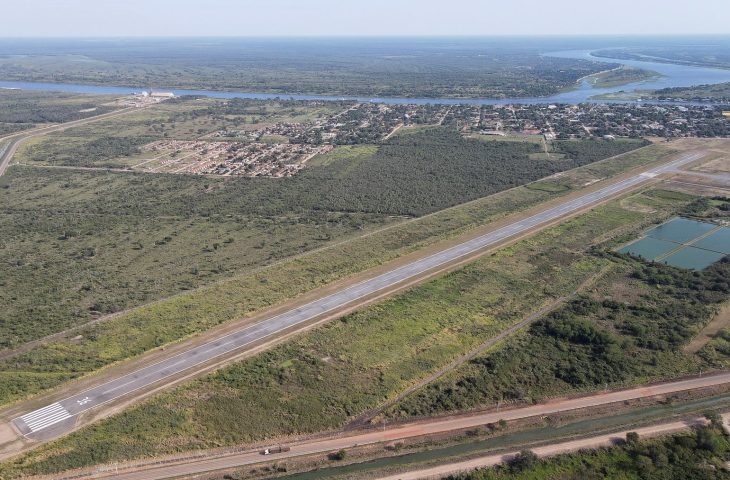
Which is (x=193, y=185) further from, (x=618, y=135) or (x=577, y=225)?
(x=618, y=135)

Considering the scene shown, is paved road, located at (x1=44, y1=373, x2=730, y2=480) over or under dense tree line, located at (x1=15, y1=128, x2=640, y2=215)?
under

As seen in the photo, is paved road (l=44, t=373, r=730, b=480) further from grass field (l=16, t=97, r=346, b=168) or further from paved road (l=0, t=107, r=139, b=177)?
paved road (l=0, t=107, r=139, b=177)

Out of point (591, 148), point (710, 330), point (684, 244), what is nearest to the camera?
point (710, 330)

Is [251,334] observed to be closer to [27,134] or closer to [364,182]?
[364,182]

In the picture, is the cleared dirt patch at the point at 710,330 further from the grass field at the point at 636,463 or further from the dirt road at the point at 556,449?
the grass field at the point at 636,463

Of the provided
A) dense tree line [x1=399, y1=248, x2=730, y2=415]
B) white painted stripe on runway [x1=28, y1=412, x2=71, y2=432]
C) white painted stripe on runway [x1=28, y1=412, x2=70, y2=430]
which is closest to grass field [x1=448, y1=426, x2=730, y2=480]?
dense tree line [x1=399, y1=248, x2=730, y2=415]

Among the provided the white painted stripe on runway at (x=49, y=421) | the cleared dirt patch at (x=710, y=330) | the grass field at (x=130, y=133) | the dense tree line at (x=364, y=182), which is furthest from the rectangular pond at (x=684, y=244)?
the grass field at (x=130, y=133)

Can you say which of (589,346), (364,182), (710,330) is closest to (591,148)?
(364,182)
